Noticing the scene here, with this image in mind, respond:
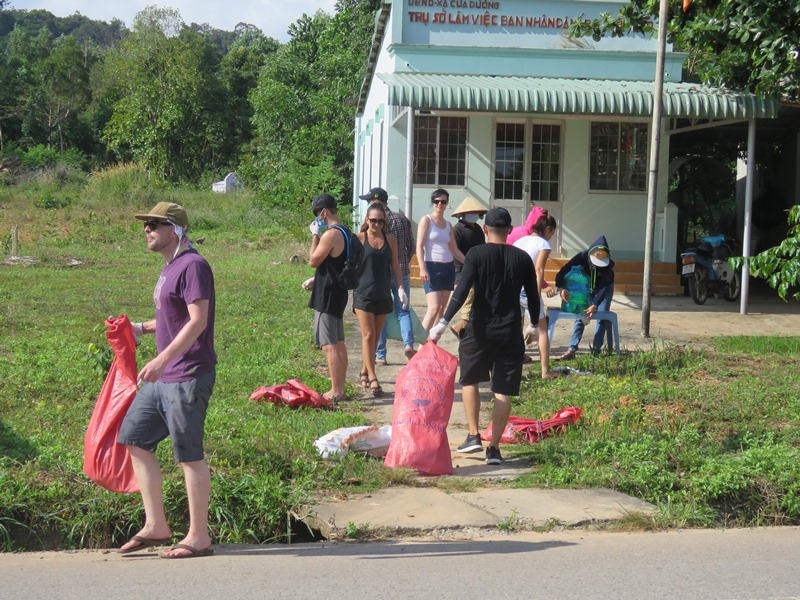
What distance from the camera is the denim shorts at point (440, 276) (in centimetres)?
1044

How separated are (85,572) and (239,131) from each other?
50630 millimetres

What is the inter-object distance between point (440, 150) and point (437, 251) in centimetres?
816

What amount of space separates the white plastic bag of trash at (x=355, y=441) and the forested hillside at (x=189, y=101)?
20525 mm

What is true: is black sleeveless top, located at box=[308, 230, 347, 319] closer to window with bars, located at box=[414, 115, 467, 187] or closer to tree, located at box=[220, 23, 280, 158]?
window with bars, located at box=[414, 115, 467, 187]

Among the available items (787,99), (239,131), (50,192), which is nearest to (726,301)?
(787,99)

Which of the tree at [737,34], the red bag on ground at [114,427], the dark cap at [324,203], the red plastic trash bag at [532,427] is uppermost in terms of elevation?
the tree at [737,34]

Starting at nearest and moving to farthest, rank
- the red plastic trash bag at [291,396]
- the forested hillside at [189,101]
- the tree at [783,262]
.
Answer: the red plastic trash bag at [291,396] → the tree at [783,262] → the forested hillside at [189,101]

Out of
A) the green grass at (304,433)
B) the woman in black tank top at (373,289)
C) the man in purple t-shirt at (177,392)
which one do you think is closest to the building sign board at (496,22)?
the green grass at (304,433)

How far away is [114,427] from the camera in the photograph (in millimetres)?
→ 5363

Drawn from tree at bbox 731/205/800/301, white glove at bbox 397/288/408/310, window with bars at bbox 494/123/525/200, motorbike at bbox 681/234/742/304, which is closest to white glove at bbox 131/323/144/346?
white glove at bbox 397/288/408/310

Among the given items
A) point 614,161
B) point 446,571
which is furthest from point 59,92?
point 446,571

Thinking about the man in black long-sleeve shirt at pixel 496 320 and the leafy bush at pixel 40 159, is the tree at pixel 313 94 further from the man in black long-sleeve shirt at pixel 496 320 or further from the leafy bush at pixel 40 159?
the man in black long-sleeve shirt at pixel 496 320

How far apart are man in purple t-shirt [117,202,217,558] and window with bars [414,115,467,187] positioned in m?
13.1

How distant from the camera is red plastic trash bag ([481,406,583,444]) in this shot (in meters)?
7.95
